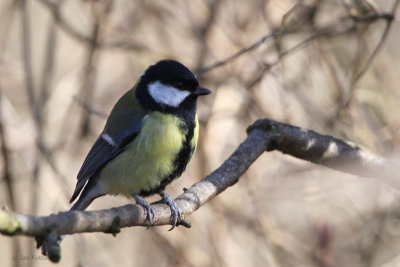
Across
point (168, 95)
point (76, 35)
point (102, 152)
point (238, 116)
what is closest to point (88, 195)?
point (102, 152)

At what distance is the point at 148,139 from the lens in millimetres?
2199

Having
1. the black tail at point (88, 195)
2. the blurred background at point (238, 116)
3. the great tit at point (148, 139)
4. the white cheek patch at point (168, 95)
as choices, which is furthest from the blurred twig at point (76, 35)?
the black tail at point (88, 195)

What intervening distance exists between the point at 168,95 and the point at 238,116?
1.04 metres

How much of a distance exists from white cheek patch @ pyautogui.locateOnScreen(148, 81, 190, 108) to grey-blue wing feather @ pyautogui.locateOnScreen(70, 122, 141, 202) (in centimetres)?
16

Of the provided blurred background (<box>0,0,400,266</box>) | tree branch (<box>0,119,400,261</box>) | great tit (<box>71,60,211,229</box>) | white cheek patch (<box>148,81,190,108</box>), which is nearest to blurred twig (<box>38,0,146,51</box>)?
blurred background (<box>0,0,400,266</box>)

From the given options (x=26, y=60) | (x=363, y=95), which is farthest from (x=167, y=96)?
(x=363, y=95)

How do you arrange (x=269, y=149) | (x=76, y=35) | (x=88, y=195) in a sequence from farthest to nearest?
(x=76, y=35)
(x=88, y=195)
(x=269, y=149)

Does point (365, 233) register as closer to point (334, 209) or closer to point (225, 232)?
point (334, 209)

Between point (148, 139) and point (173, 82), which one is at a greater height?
point (173, 82)

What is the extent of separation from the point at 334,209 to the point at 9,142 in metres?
2.09

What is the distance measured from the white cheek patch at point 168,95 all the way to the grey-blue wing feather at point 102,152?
0.51ft

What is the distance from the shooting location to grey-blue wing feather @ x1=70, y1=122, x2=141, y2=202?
89.9 inches

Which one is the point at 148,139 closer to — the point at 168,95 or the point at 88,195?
the point at 168,95

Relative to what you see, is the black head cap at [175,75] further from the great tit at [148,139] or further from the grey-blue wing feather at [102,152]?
the grey-blue wing feather at [102,152]
